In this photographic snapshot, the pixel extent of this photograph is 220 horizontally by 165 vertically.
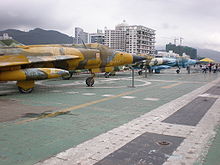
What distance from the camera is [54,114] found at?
762 cm

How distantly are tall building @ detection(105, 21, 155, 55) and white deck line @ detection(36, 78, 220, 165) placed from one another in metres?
136

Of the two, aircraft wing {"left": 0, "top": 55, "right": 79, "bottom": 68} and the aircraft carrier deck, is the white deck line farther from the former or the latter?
aircraft wing {"left": 0, "top": 55, "right": 79, "bottom": 68}

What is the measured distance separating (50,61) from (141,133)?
9654mm

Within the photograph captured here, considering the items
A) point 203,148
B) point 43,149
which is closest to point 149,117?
point 203,148

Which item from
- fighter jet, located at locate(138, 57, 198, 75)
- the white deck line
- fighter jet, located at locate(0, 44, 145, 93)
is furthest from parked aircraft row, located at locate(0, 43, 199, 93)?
fighter jet, located at locate(138, 57, 198, 75)

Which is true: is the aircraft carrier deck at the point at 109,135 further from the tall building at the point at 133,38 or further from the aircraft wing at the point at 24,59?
the tall building at the point at 133,38

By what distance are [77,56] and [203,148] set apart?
1151 cm

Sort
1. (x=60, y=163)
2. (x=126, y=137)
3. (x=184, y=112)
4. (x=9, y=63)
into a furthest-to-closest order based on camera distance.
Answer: (x=9, y=63), (x=184, y=112), (x=126, y=137), (x=60, y=163)

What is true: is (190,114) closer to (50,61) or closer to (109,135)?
(109,135)

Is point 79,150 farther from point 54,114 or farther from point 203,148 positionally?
point 54,114

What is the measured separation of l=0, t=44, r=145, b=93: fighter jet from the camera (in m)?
12.1

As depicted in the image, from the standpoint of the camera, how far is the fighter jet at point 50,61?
12070mm

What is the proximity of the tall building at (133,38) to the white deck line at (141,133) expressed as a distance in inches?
5339

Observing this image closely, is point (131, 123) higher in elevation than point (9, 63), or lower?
lower
